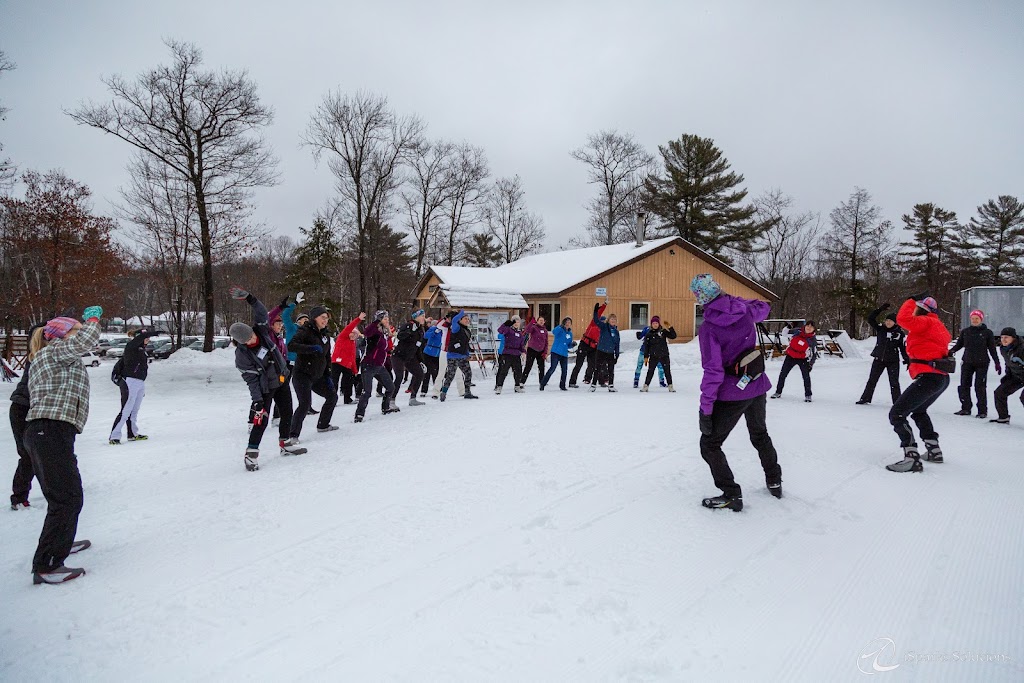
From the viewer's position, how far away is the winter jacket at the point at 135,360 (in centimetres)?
779

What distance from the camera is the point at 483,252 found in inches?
1890

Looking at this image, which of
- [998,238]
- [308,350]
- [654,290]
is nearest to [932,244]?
[998,238]

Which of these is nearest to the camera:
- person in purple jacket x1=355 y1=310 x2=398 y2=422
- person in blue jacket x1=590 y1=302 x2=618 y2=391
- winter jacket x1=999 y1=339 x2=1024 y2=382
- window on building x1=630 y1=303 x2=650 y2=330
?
winter jacket x1=999 y1=339 x2=1024 y2=382

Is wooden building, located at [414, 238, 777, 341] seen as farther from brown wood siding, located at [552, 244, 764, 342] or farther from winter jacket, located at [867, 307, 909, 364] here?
winter jacket, located at [867, 307, 909, 364]

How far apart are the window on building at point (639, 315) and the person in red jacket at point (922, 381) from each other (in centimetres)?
1951

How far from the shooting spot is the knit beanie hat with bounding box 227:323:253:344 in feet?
19.3

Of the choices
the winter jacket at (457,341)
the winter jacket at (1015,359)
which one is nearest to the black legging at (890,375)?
the winter jacket at (1015,359)

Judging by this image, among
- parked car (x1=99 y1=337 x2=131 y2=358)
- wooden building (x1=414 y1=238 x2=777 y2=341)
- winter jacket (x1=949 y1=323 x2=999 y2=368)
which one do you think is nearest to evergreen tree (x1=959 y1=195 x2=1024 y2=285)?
wooden building (x1=414 y1=238 x2=777 y2=341)

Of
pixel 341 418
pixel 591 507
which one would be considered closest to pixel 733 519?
pixel 591 507

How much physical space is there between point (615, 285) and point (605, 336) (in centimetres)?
1289

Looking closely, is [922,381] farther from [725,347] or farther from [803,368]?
[803,368]

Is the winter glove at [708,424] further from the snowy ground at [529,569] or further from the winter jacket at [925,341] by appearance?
the winter jacket at [925,341]

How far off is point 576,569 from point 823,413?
7.36 metres

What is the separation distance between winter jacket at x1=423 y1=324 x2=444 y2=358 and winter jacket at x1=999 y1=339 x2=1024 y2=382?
9.29 metres
